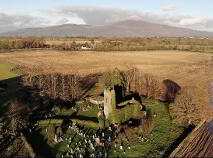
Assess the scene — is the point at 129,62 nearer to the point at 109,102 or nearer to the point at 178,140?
the point at 109,102

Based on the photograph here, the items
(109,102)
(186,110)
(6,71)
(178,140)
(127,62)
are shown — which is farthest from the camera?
(127,62)

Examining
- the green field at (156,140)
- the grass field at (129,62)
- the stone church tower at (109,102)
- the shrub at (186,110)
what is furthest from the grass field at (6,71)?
the green field at (156,140)

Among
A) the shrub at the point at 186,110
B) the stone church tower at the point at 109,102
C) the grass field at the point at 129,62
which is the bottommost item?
the grass field at the point at 129,62

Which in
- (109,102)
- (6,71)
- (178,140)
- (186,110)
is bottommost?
(6,71)

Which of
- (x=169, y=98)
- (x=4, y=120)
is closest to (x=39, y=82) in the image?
(x=4, y=120)

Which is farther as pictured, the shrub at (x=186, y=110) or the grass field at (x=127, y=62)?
the grass field at (x=127, y=62)

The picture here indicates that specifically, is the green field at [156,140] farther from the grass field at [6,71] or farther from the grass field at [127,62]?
the grass field at [6,71]

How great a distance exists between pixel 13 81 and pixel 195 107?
47.7m

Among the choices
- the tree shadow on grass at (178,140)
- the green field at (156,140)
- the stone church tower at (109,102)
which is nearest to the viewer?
the green field at (156,140)

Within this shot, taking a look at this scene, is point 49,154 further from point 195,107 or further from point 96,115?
point 195,107

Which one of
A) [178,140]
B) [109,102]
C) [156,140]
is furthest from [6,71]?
[178,140]

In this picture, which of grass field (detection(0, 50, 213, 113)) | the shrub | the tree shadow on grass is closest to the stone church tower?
the shrub

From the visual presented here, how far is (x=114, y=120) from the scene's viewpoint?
161ft

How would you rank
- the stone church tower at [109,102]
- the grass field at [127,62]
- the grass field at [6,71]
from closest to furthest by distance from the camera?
the stone church tower at [109,102]
the grass field at [6,71]
the grass field at [127,62]
